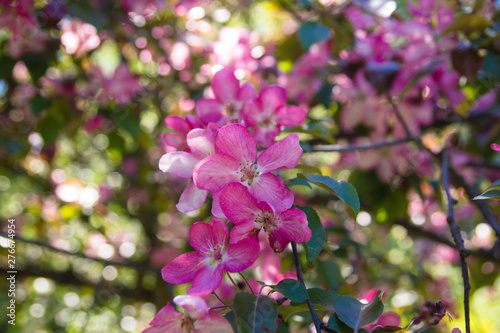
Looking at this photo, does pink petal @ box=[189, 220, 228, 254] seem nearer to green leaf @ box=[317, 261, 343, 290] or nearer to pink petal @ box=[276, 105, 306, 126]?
pink petal @ box=[276, 105, 306, 126]

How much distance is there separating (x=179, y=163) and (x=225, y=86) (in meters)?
0.23

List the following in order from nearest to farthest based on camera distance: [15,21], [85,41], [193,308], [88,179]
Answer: [193,308]
[15,21]
[85,41]
[88,179]

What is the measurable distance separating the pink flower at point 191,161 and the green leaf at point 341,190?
0.17 meters

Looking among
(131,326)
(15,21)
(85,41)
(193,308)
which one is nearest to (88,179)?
(131,326)

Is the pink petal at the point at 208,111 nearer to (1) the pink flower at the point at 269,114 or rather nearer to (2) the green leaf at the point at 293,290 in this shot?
(1) the pink flower at the point at 269,114

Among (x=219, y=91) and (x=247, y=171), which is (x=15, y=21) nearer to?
(x=219, y=91)

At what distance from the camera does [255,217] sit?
23.3 inches

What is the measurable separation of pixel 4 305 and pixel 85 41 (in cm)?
163

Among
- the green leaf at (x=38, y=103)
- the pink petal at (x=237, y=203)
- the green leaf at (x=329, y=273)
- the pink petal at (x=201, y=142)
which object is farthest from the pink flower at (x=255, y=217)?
the green leaf at (x=38, y=103)

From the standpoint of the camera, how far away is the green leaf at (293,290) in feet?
1.87

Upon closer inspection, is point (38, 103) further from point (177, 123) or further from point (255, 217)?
point (255, 217)

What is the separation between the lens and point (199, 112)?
0.79m

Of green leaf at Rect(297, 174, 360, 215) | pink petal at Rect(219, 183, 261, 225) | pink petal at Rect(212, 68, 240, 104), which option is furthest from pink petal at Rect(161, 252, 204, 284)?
pink petal at Rect(212, 68, 240, 104)

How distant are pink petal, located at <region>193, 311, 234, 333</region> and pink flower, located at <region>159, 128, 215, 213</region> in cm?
17
